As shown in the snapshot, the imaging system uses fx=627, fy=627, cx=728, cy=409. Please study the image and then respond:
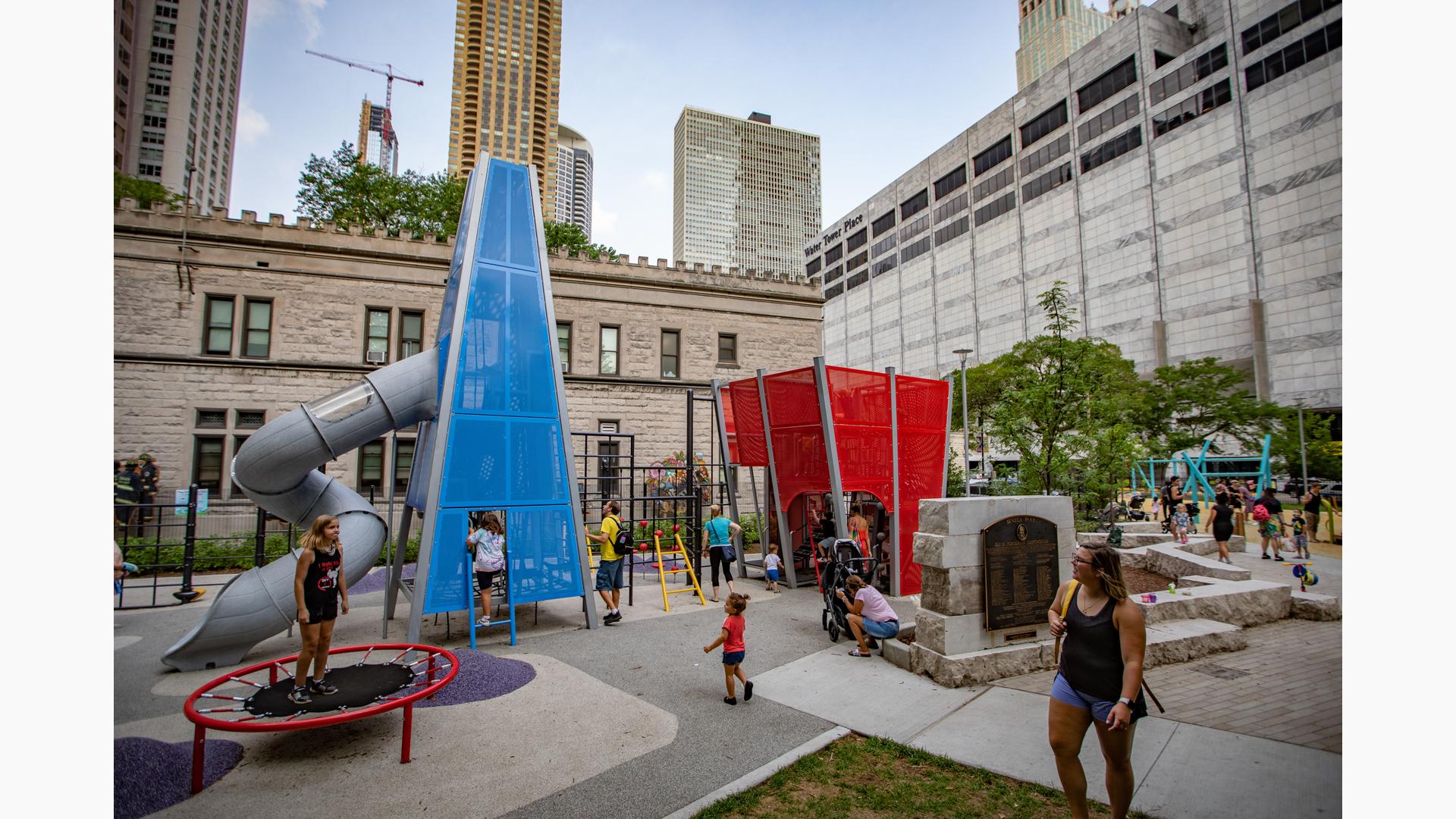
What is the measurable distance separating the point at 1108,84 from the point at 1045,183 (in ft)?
27.4

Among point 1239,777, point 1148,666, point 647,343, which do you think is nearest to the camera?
point 1239,777

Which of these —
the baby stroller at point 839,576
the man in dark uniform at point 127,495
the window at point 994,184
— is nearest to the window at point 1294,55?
the baby stroller at point 839,576

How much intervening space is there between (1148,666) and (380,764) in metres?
8.28

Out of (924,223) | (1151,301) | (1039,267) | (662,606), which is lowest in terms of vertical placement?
(662,606)

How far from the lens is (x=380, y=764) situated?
5.12 metres

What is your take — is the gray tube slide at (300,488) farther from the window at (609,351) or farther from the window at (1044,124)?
the window at (1044,124)

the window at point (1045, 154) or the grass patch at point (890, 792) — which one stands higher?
the window at point (1045, 154)

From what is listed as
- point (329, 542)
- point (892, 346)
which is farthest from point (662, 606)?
point (892, 346)

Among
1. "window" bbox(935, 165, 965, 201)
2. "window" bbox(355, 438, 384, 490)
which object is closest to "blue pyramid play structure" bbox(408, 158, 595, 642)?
"window" bbox(355, 438, 384, 490)

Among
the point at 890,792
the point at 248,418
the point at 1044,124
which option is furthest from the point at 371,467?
the point at 1044,124

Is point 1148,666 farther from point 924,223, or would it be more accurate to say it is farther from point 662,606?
point 924,223

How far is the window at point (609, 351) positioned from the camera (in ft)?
81.6

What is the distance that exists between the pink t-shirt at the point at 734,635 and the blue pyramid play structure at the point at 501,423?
365 cm

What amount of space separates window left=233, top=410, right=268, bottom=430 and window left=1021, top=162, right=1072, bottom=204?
184 ft
